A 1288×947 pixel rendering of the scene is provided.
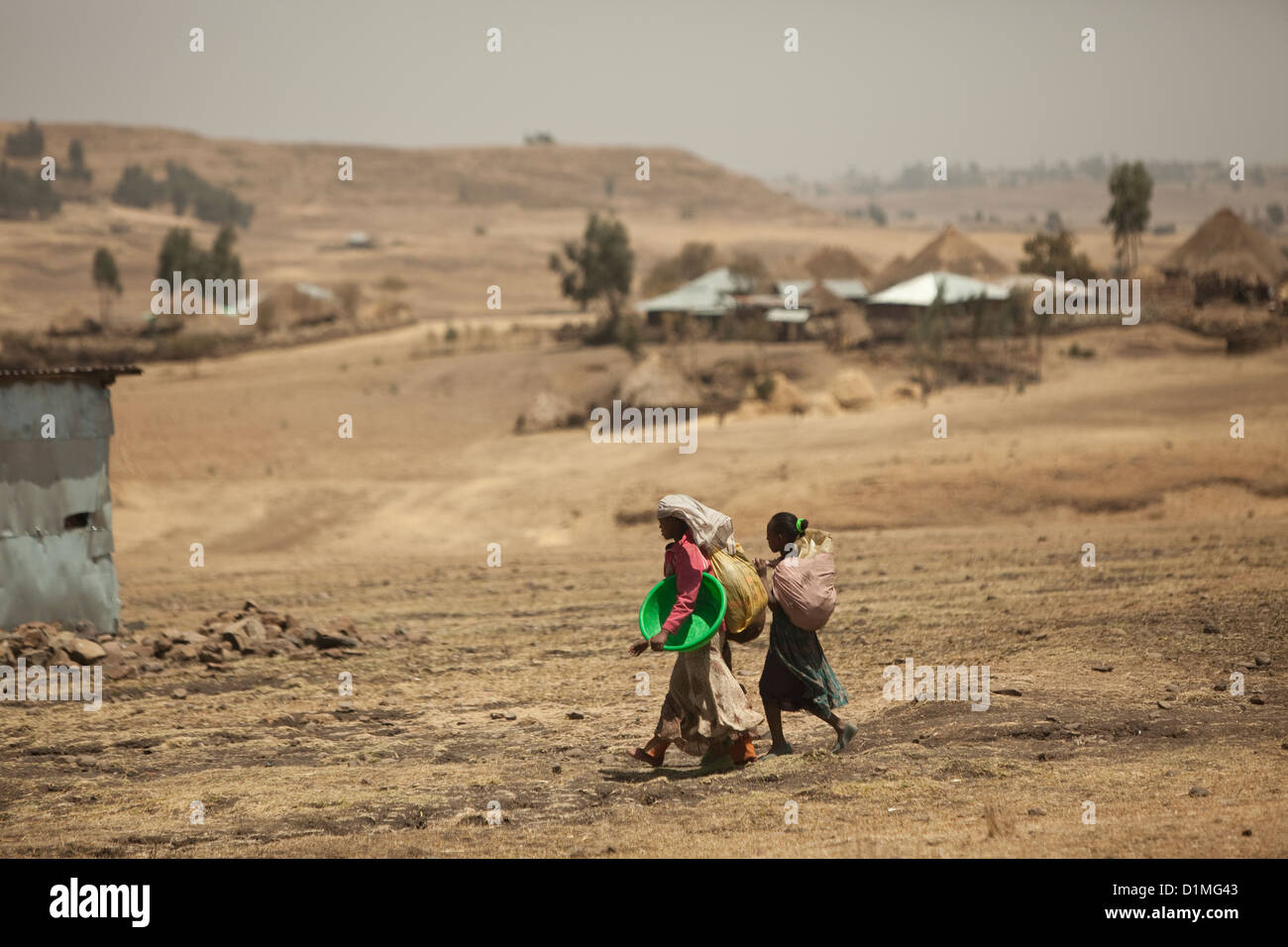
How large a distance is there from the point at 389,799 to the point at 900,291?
34.5m

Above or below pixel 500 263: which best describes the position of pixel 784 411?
below

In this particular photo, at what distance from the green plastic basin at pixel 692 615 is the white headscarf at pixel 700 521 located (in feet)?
0.72

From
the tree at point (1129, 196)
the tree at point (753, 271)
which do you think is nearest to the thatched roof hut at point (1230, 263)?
the tree at point (1129, 196)

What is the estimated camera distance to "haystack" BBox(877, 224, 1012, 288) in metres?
42.8

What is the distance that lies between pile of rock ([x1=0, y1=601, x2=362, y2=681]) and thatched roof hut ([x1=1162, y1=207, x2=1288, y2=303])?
1381 inches

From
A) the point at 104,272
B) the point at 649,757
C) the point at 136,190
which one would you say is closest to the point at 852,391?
the point at 649,757

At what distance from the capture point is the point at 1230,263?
4125 cm

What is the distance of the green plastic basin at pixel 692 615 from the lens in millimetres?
7418

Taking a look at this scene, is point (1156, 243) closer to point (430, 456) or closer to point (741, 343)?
point (741, 343)

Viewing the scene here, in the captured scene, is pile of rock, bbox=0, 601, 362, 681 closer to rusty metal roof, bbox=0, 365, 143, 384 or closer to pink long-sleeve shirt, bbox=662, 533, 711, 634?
rusty metal roof, bbox=0, 365, 143, 384

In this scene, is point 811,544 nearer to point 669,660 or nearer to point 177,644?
point 669,660

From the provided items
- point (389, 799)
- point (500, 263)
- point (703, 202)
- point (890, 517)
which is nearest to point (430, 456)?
point (890, 517)

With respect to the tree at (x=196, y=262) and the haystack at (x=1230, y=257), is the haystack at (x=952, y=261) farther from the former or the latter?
the tree at (x=196, y=262)
